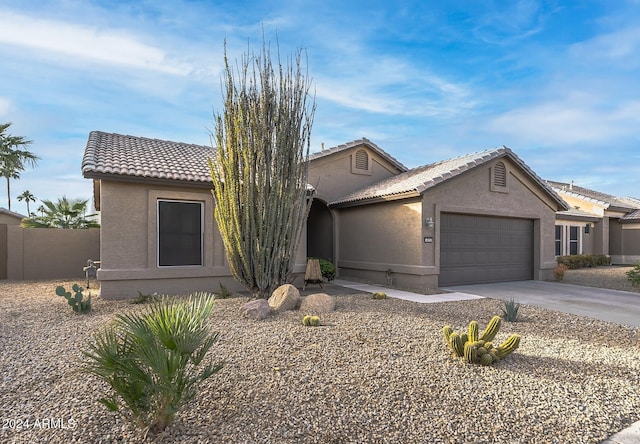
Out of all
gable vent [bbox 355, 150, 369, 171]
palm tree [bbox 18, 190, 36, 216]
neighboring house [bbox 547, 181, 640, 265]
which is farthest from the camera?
palm tree [bbox 18, 190, 36, 216]

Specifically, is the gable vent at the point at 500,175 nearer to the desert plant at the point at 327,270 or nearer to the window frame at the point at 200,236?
the desert plant at the point at 327,270

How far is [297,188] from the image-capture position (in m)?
9.47

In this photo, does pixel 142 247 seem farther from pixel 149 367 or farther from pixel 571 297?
pixel 571 297

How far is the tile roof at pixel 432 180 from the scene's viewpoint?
12.3 m

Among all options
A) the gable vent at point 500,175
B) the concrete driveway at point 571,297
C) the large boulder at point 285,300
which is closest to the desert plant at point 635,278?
the concrete driveway at point 571,297

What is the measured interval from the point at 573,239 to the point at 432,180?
1529cm

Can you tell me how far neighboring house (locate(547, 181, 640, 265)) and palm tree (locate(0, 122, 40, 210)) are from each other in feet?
93.9

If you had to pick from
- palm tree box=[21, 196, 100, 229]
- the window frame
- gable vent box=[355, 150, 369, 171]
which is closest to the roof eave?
gable vent box=[355, 150, 369, 171]

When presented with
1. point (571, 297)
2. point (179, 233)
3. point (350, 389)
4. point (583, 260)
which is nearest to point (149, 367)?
point (350, 389)

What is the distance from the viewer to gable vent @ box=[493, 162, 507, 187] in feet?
45.8

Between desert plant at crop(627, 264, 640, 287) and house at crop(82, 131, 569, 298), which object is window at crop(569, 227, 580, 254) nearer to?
house at crop(82, 131, 569, 298)

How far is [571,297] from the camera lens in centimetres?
1119

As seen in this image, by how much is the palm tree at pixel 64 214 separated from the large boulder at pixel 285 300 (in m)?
13.8

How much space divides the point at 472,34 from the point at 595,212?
17.3 metres
